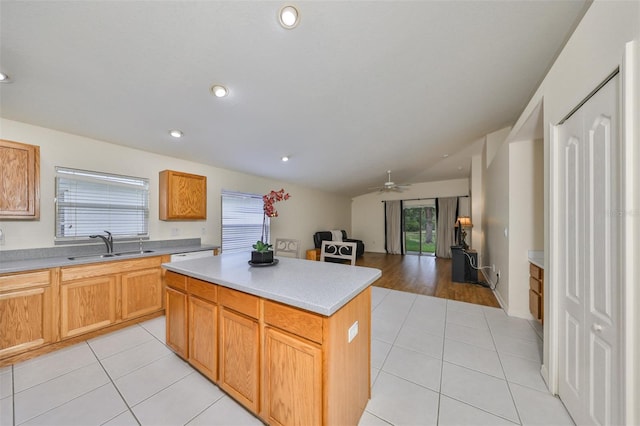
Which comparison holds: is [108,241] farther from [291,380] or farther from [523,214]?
[523,214]

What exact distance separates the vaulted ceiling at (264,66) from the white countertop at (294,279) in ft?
5.59

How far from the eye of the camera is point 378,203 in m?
8.65

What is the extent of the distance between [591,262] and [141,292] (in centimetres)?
408

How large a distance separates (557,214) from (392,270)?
14.1 feet

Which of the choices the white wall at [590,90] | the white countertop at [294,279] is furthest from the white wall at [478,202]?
the white countertop at [294,279]

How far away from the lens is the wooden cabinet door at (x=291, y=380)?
1089 mm

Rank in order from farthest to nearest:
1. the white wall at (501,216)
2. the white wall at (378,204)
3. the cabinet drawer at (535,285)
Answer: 1. the white wall at (378,204)
2. the white wall at (501,216)
3. the cabinet drawer at (535,285)

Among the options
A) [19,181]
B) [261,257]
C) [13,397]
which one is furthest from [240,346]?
[19,181]

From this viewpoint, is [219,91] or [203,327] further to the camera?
[219,91]

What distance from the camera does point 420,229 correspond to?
25.9 feet

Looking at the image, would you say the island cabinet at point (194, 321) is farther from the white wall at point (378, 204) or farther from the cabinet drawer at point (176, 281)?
the white wall at point (378, 204)

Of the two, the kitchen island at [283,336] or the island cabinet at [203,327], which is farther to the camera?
the island cabinet at [203,327]

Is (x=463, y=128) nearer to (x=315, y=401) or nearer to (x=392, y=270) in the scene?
(x=392, y=270)

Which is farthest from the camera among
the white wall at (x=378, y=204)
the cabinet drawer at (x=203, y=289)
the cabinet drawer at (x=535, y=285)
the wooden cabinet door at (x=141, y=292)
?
the white wall at (x=378, y=204)
